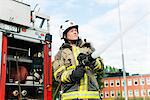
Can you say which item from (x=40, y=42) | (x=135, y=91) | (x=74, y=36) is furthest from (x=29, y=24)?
(x=135, y=91)

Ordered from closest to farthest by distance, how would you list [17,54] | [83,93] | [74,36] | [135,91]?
[83,93], [74,36], [17,54], [135,91]

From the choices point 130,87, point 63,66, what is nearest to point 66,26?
point 63,66

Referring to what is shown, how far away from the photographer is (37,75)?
5863 mm

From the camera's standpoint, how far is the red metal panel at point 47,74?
579cm

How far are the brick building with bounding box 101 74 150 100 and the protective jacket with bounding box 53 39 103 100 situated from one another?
2429 inches

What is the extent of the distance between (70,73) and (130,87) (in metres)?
67.1

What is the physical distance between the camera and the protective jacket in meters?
4.06

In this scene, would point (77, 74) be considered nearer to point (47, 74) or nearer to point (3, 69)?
point (3, 69)

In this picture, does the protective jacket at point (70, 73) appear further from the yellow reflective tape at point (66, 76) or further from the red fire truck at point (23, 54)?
the red fire truck at point (23, 54)

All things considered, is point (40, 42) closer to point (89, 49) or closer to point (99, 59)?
point (89, 49)

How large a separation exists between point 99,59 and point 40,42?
6.60 feet

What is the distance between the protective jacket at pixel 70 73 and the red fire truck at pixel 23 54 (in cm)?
126

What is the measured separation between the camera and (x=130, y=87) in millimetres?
69625

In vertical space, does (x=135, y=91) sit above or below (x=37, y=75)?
below
